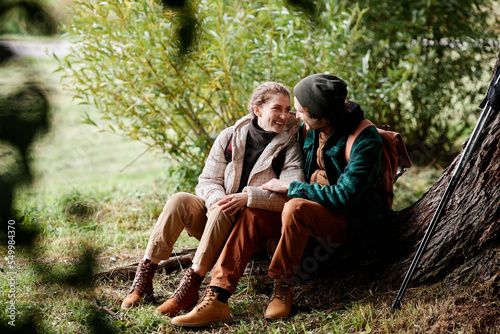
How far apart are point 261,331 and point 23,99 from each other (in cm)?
220

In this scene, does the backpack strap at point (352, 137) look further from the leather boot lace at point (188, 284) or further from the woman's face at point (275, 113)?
the leather boot lace at point (188, 284)

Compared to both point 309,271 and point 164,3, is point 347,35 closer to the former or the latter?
point 309,271

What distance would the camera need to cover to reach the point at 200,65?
13.9 feet

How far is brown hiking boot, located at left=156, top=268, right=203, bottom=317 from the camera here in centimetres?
315

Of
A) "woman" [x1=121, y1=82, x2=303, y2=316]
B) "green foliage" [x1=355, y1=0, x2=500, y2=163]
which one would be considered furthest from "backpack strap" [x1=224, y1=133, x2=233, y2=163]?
"green foliage" [x1=355, y1=0, x2=500, y2=163]

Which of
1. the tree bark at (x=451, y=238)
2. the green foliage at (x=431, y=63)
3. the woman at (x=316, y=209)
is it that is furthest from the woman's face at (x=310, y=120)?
the green foliage at (x=431, y=63)

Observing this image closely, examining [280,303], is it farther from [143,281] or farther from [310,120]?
[310,120]

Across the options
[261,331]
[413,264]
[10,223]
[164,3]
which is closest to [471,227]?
[413,264]

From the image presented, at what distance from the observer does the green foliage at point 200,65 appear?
4.32m

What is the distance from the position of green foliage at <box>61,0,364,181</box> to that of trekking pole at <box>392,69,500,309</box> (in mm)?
1660

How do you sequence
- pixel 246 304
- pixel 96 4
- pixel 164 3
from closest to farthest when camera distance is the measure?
pixel 164 3, pixel 246 304, pixel 96 4

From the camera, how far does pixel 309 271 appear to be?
3289 mm

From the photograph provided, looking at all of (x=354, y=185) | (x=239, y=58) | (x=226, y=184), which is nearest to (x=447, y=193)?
(x=354, y=185)

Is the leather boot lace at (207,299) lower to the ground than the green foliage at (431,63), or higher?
lower
